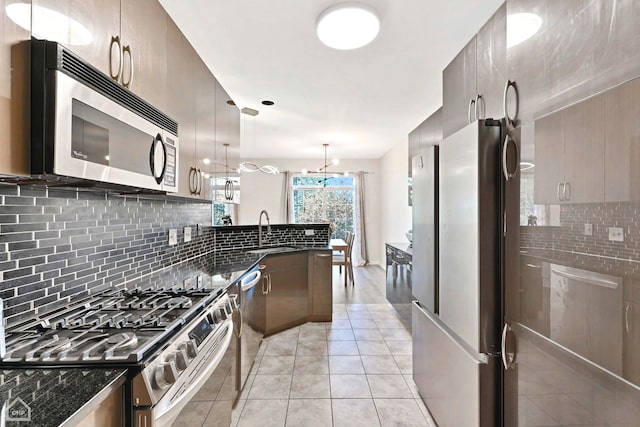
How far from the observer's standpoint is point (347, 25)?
2.01 m

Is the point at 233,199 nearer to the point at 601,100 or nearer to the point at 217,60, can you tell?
the point at 217,60

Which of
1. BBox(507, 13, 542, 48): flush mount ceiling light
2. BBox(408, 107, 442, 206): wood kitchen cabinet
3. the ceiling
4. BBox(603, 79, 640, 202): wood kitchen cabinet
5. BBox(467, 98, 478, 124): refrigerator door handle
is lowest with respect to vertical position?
BBox(603, 79, 640, 202): wood kitchen cabinet

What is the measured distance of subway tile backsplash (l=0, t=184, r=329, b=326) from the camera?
1.16m

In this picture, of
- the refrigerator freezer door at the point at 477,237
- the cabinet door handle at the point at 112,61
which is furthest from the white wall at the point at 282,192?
the cabinet door handle at the point at 112,61

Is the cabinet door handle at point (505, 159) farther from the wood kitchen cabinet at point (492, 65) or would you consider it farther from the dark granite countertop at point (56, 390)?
the dark granite countertop at point (56, 390)

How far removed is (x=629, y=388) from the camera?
2.70 feet

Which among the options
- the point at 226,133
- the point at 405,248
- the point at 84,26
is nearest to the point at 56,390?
the point at 84,26

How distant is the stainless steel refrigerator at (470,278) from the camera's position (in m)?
1.41

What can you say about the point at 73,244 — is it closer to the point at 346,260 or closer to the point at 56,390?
the point at 56,390

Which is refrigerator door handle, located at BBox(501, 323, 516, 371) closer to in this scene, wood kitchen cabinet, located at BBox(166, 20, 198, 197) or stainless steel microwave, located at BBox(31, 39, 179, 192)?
stainless steel microwave, located at BBox(31, 39, 179, 192)

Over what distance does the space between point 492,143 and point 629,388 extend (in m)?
0.97

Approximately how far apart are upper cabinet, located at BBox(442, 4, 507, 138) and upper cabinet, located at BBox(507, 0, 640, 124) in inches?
5.2

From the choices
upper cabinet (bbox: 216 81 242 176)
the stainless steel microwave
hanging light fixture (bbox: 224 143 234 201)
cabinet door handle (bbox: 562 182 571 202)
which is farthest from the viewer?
hanging light fixture (bbox: 224 143 234 201)

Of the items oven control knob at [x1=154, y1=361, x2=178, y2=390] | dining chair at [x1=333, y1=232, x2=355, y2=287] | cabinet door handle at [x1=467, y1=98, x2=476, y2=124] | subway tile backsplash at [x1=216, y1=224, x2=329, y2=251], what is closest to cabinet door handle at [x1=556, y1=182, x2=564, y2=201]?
cabinet door handle at [x1=467, y1=98, x2=476, y2=124]
